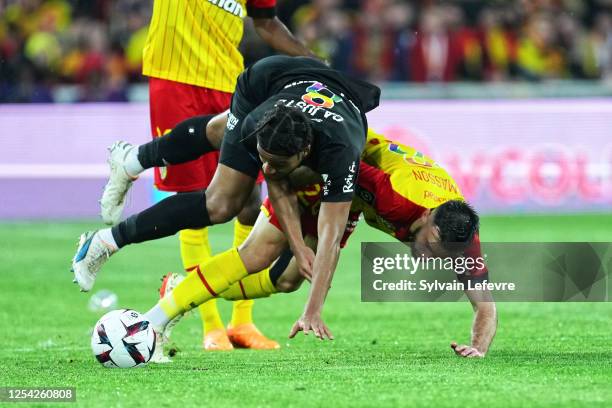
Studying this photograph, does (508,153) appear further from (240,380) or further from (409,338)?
(240,380)

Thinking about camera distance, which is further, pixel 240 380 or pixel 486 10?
pixel 486 10

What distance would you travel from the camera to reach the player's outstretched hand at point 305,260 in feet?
22.4

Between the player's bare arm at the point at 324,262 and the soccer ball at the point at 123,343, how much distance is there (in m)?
1.06

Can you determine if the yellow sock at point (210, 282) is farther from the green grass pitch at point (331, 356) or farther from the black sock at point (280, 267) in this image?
the black sock at point (280, 267)

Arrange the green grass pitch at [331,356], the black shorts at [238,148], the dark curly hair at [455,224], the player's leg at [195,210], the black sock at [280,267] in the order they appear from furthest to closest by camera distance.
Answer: the black sock at [280,267] < the player's leg at [195,210] < the black shorts at [238,148] < the dark curly hair at [455,224] < the green grass pitch at [331,356]

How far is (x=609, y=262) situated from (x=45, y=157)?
Result: 902 centimetres

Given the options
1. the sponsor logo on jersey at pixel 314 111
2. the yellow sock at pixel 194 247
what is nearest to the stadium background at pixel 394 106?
the yellow sock at pixel 194 247

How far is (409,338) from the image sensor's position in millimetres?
8445

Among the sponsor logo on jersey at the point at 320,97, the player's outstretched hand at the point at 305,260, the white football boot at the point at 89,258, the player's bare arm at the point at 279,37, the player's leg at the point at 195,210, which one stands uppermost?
the player's bare arm at the point at 279,37

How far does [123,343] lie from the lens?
6898 mm

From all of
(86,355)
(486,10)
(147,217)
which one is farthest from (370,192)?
(486,10)

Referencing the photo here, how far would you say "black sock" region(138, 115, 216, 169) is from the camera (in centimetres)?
778

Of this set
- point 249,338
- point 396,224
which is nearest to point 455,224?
point 396,224

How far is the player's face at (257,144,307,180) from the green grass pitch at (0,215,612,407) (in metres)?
1.07
